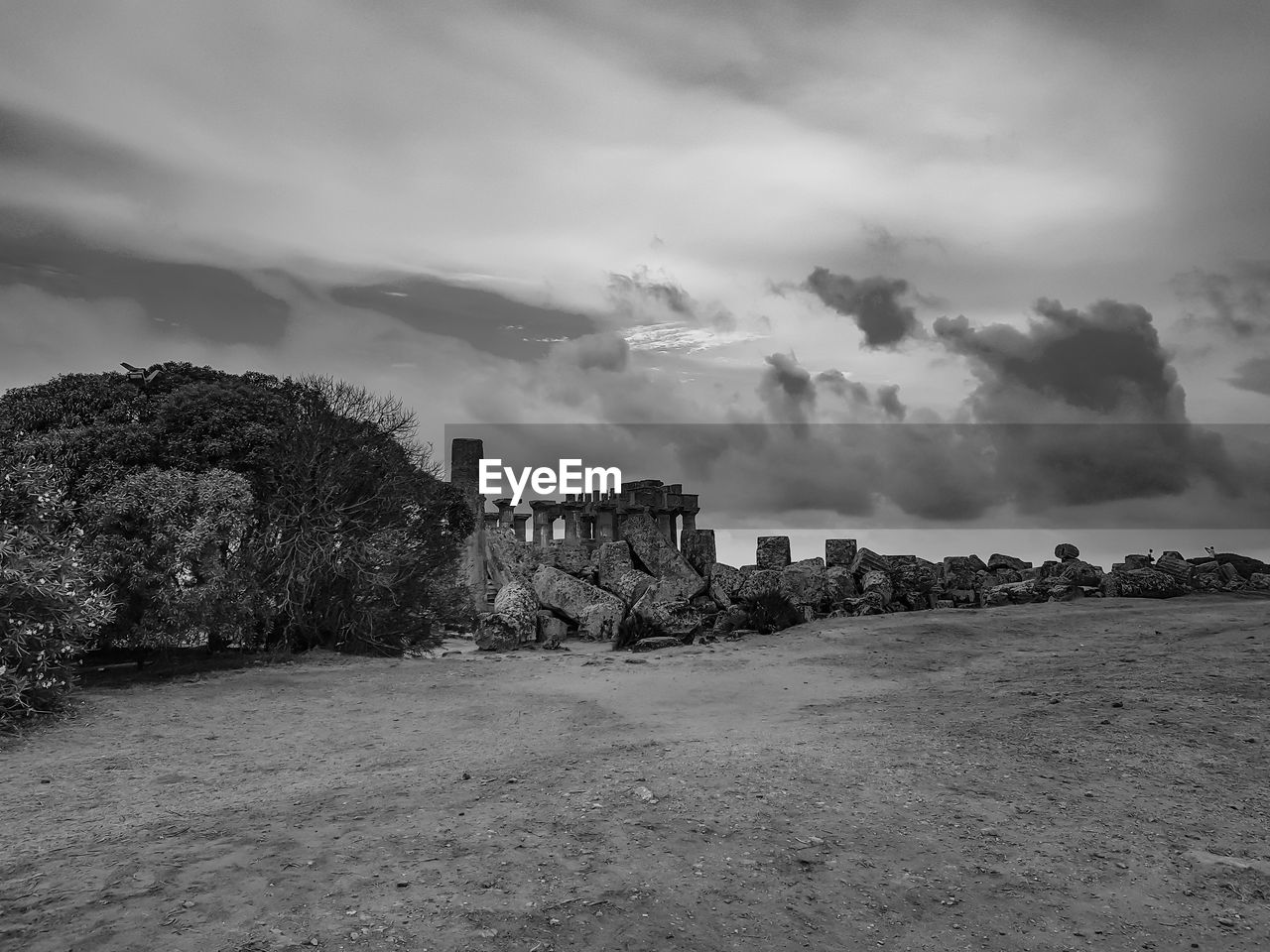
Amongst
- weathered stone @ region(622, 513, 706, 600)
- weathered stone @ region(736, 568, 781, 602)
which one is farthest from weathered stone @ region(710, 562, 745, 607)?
weathered stone @ region(622, 513, 706, 600)

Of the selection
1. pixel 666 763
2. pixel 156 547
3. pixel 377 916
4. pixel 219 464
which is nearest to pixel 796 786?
pixel 666 763

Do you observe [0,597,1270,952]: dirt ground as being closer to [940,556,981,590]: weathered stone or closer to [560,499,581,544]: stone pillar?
[940,556,981,590]: weathered stone

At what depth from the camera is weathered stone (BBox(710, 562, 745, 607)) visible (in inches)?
810

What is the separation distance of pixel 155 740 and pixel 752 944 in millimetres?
7697

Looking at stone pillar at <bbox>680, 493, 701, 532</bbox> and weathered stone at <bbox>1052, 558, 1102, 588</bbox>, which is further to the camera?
stone pillar at <bbox>680, 493, 701, 532</bbox>

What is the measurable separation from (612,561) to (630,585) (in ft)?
3.75

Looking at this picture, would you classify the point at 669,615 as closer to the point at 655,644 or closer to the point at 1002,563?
the point at 655,644

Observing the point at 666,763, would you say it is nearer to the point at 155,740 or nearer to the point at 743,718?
the point at 743,718

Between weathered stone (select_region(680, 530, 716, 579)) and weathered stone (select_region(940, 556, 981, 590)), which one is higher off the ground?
weathered stone (select_region(680, 530, 716, 579))

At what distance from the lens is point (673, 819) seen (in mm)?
6062

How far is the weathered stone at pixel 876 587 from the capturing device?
19781mm

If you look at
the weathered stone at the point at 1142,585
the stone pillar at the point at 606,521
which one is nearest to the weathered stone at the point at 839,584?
the weathered stone at the point at 1142,585

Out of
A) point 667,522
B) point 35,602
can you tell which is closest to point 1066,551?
point 667,522

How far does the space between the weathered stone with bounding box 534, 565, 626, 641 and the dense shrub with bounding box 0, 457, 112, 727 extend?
397 inches
